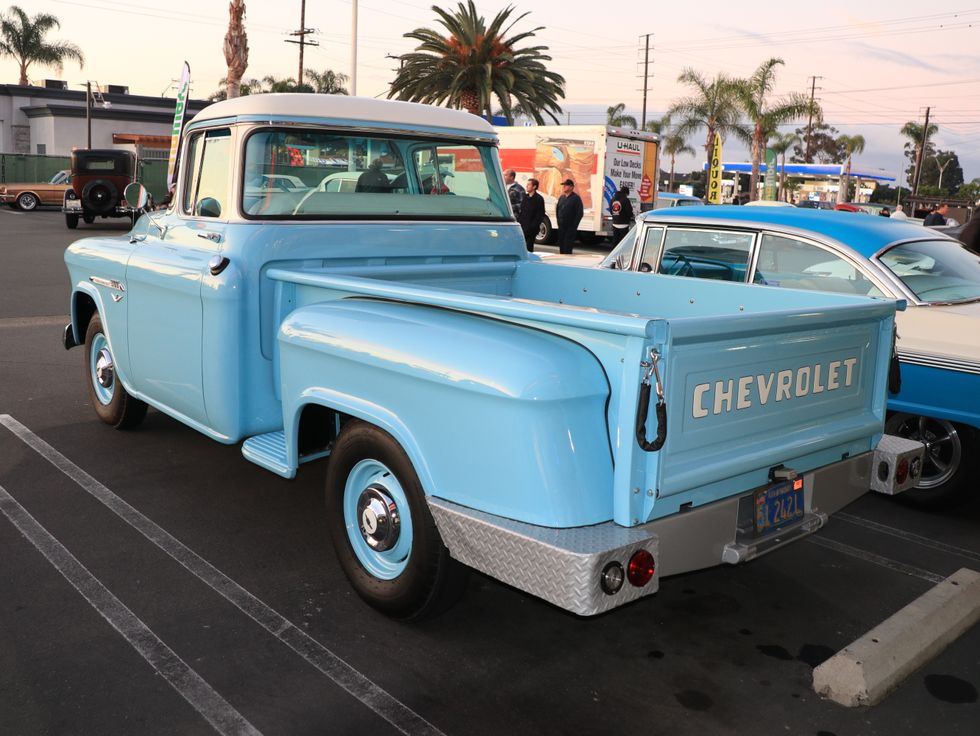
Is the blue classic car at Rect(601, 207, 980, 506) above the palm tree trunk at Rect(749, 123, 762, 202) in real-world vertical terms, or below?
below

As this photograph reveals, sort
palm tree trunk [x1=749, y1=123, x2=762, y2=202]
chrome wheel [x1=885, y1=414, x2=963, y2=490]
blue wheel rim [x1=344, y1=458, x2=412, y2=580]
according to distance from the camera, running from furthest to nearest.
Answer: palm tree trunk [x1=749, y1=123, x2=762, y2=202] < chrome wheel [x1=885, y1=414, x2=963, y2=490] < blue wheel rim [x1=344, y1=458, x2=412, y2=580]

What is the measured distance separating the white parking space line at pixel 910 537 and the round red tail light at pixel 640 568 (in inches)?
101

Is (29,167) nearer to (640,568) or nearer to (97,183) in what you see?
(97,183)

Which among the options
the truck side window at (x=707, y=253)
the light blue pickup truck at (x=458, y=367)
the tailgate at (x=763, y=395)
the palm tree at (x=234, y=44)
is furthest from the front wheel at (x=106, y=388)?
the palm tree at (x=234, y=44)

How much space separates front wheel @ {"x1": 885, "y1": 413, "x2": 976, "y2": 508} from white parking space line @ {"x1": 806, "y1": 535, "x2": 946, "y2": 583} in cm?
77

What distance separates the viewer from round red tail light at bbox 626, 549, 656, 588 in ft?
9.16

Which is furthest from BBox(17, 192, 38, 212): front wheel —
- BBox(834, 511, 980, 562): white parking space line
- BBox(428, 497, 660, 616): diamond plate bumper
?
BBox(428, 497, 660, 616): diamond plate bumper

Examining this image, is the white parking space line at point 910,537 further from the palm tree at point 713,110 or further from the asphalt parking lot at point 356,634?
the palm tree at point 713,110

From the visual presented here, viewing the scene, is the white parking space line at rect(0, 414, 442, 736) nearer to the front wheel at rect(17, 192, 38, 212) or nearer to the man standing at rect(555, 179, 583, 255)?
the man standing at rect(555, 179, 583, 255)

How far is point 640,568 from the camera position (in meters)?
2.83

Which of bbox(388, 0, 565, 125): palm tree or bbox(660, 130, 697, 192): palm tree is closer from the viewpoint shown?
bbox(388, 0, 565, 125): palm tree

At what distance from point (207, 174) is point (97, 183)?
23428 millimetres

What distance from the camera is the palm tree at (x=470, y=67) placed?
101 ft

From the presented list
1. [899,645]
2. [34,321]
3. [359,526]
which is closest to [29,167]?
[34,321]
